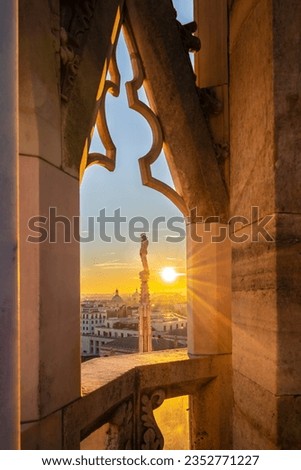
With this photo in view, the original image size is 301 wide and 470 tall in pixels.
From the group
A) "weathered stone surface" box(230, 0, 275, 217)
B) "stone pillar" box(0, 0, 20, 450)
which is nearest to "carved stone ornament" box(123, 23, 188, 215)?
"weathered stone surface" box(230, 0, 275, 217)

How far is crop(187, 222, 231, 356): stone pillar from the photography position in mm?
3678

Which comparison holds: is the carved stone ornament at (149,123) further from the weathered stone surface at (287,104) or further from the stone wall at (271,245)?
the weathered stone surface at (287,104)

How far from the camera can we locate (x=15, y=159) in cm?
133

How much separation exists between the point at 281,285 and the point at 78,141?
1.31 meters

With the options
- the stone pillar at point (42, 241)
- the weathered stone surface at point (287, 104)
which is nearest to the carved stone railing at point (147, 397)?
the stone pillar at point (42, 241)

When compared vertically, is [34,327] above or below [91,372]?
above

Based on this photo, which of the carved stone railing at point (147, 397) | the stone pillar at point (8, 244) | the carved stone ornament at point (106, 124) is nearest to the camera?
the stone pillar at point (8, 244)

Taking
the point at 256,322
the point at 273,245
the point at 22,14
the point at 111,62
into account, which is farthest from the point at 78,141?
the point at 256,322

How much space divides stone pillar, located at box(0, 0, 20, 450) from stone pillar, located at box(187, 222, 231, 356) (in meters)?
2.51

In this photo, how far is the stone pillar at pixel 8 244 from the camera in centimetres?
128

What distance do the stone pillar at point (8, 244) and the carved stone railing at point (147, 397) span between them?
116 cm

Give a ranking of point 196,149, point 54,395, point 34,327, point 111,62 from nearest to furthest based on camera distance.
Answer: point 34,327 → point 54,395 → point 111,62 → point 196,149

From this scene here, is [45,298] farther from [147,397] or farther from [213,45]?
[213,45]
